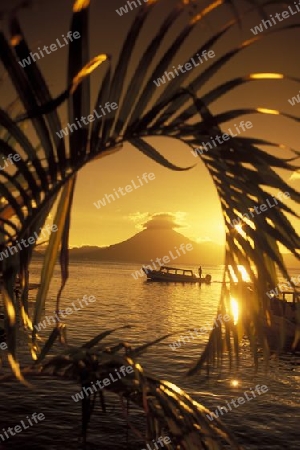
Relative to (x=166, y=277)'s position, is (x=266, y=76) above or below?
above

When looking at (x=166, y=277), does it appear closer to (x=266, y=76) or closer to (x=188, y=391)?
(x=188, y=391)

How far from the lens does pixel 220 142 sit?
4.55 ft

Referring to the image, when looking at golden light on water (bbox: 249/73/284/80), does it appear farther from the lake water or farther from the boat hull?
the boat hull

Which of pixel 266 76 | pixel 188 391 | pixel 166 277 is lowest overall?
pixel 188 391

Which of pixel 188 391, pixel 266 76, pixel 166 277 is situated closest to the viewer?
pixel 266 76

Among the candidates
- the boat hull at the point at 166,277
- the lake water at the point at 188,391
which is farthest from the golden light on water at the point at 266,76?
the boat hull at the point at 166,277

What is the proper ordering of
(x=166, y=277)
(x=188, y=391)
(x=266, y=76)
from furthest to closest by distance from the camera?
(x=166, y=277) < (x=188, y=391) < (x=266, y=76)

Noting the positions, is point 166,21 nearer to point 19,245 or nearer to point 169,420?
point 19,245

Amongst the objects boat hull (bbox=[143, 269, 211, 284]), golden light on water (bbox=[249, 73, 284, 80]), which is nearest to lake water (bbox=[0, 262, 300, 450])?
golden light on water (bbox=[249, 73, 284, 80])

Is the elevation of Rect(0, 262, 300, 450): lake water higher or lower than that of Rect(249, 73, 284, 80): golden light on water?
lower

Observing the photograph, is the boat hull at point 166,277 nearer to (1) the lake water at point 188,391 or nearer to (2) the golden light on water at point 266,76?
(1) the lake water at point 188,391

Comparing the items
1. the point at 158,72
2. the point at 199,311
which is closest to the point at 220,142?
the point at 158,72

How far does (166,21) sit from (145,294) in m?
84.9

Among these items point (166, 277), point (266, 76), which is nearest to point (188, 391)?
point (266, 76)
